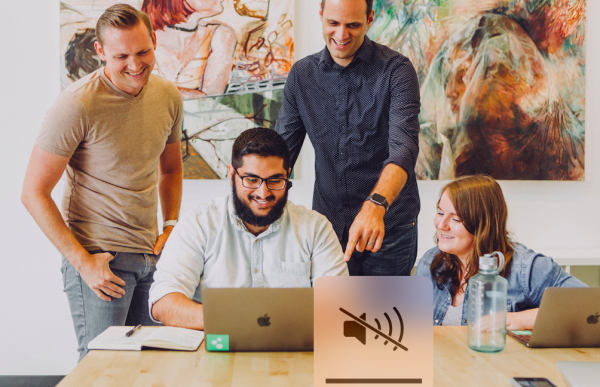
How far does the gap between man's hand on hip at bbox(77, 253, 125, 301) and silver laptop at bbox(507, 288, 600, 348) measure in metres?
1.31

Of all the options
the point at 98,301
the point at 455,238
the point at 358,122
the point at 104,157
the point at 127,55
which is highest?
the point at 127,55

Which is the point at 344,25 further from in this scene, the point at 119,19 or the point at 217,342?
the point at 217,342

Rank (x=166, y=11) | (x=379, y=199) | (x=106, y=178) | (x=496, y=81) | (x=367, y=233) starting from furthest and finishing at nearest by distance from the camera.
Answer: (x=496, y=81)
(x=166, y=11)
(x=106, y=178)
(x=379, y=199)
(x=367, y=233)

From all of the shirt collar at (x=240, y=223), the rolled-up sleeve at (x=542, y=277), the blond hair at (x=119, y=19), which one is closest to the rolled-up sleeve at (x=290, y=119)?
the shirt collar at (x=240, y=223)

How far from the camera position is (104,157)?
1.72m

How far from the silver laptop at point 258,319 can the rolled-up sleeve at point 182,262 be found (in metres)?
0.42

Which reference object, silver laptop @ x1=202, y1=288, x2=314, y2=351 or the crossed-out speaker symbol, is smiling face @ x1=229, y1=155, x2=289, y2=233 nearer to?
silver laptop @ x1=202, y1=288, x2=314, y2=351

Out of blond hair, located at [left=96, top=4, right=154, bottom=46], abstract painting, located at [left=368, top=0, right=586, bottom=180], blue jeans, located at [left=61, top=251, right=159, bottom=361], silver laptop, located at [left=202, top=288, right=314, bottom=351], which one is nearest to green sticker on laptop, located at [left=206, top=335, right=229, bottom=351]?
silver laptop, located at [left=202, top=288, right=314, bottom=351]

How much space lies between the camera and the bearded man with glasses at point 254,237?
169cm

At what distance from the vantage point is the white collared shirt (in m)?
1.68

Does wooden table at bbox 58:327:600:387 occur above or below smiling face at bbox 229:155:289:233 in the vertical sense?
below

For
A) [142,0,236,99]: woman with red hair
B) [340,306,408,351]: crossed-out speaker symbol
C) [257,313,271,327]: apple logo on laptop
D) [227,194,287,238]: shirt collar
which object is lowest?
[257,313,271,327]: apple logo on laptop

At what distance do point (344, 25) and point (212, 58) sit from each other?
109cm

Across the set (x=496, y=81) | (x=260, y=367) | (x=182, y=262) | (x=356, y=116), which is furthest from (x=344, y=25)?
(x=496, y=81)
